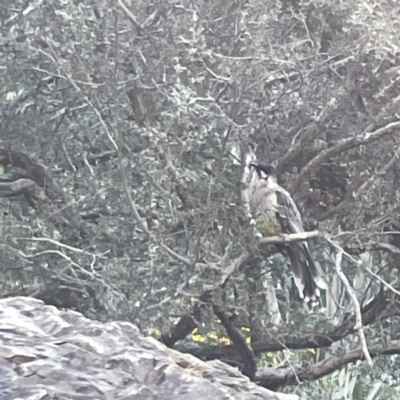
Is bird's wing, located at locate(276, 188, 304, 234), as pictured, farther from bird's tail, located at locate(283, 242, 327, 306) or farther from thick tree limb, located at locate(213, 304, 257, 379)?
thick tree limb, located at locate(213, 304, 257, 379)

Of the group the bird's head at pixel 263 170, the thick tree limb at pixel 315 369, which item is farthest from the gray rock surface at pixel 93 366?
the thick tree limb at pixel 315 369

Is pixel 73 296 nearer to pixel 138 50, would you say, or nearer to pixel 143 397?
pixel 138 50

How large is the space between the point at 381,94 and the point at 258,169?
0.32 meters

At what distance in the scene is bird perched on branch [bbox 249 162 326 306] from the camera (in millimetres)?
1911

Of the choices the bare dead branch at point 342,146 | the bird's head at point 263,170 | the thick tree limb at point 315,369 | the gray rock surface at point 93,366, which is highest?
the bare dead branch at point 342,146

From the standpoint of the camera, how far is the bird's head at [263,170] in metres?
1.92

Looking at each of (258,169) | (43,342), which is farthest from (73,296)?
(43,342)

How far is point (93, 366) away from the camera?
934 millimetres

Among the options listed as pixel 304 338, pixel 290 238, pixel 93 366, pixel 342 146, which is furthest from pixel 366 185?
pixel 93 366

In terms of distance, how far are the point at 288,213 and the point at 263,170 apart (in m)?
0.12

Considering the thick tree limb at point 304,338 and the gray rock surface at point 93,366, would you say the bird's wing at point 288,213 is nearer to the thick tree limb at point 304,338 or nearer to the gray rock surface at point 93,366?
the thick tree limb at point 304,338

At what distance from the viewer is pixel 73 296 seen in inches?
74.5

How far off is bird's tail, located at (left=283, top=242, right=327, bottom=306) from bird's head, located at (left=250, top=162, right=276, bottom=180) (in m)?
0.17

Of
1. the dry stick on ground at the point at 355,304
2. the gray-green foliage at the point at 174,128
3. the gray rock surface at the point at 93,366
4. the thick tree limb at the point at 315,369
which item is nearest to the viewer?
the gray rock surface at the point at 93,366
